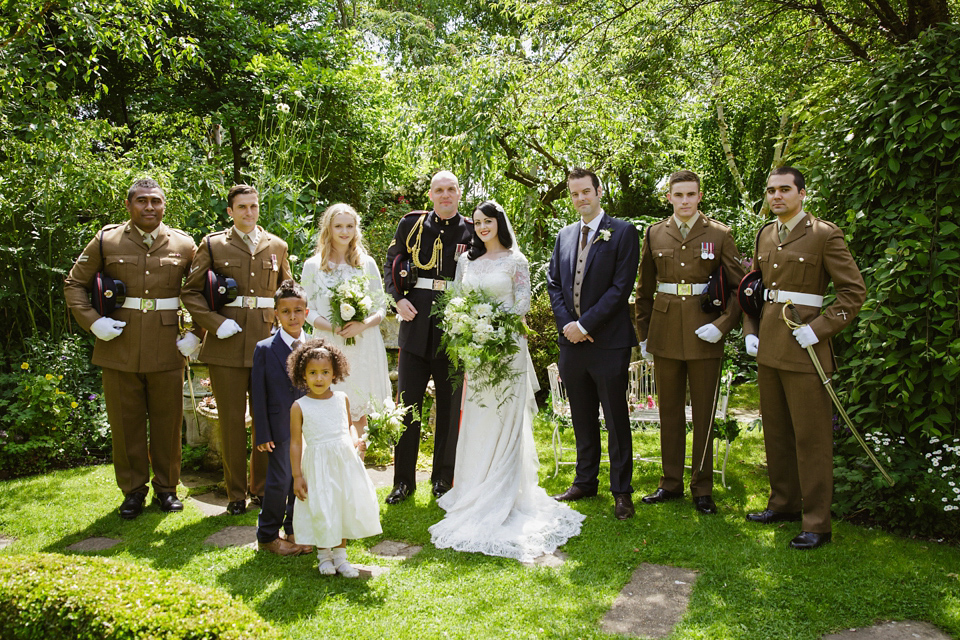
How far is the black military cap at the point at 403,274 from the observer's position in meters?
5.20

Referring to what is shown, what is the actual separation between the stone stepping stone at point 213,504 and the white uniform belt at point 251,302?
1377mm

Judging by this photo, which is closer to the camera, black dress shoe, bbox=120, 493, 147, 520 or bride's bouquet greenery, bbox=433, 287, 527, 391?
bride's bouquet greenery, bbox=433, 287, 527, 391

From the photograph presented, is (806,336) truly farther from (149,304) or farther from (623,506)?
(149,304)

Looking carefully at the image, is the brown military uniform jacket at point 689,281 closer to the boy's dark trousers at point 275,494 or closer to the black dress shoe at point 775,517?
the black dress shoe at point 775,517

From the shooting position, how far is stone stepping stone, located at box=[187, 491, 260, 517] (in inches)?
197

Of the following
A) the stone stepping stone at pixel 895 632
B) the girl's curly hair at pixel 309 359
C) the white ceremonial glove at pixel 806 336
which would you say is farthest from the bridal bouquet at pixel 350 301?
the stone stepping stone at pixel 895 632

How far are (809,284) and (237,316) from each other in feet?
11.8

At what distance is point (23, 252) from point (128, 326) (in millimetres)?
2557

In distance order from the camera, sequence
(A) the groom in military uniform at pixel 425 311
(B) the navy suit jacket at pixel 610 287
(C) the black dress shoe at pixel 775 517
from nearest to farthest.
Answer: (C) the black dress shoe at pixel 775 517 < (B) the navy suit jacket at pixel 610 287 < (A) the groom in military uniform at pixel 425 311

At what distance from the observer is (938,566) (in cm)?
390

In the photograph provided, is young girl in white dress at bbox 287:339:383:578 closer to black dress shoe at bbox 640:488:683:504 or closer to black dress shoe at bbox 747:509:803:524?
black dress shoe at bbox 640:488:683:504

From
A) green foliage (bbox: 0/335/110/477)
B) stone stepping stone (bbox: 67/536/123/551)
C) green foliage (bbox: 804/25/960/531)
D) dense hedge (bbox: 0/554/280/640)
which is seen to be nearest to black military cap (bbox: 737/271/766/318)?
green foliage (bbox: 804/25/960/531)

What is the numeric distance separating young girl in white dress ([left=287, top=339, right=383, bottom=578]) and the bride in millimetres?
805

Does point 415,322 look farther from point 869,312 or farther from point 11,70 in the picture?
point 11,70
